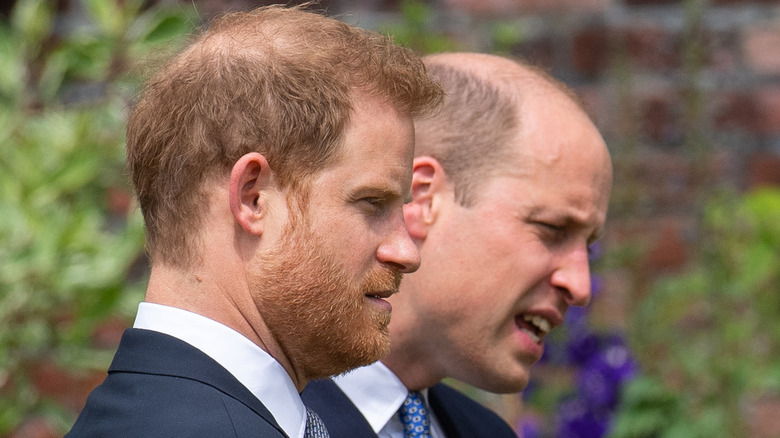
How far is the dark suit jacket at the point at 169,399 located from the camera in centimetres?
121

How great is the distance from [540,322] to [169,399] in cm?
91

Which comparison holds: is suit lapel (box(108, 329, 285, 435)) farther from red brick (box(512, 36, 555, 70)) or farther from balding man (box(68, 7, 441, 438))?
red brick (box(512, 36, 555, 70))

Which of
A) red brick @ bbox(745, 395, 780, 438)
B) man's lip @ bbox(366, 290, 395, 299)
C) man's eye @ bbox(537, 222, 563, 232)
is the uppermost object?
man's lip @ bbox(366, 290, 395, 299)

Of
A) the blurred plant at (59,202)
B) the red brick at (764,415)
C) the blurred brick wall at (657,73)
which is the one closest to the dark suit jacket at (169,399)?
the blurred plant at (59,202)

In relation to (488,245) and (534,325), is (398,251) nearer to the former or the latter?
(488,245)

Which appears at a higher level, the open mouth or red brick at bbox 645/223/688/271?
the open mouth

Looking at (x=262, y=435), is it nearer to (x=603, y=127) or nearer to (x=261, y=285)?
(x=261, y=285)

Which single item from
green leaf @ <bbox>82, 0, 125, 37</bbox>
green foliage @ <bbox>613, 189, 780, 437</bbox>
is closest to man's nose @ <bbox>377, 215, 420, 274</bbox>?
green leaf @ <bbox>82, 0, 125, 37</bbox>

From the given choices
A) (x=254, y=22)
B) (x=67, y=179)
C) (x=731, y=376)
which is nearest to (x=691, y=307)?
(x=731, y=376)

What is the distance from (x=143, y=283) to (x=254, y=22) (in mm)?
1500

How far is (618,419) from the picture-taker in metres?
2.98

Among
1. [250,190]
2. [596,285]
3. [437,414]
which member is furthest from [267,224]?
[596,285]

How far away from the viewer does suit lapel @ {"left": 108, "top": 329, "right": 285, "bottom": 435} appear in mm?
1265

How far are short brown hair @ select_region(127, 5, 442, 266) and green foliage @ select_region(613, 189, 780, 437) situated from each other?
1.65 metres
